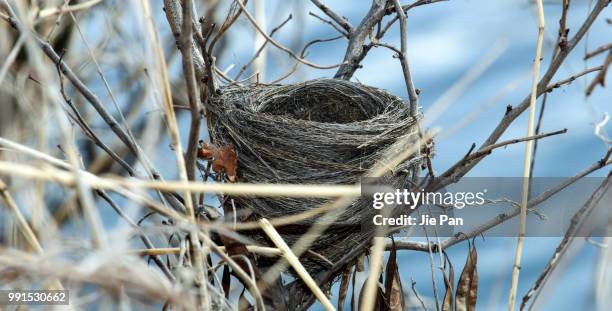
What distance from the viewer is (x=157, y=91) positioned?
5.19 feet

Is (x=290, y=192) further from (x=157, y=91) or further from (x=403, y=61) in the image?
(x=403, y=61)

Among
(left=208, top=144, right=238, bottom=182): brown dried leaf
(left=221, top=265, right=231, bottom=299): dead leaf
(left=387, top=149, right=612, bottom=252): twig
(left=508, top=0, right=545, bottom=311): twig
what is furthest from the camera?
(left=208, top=144, right=238, bottom=182): brown dried leaf

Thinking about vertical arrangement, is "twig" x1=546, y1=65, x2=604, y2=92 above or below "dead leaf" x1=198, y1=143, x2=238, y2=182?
below

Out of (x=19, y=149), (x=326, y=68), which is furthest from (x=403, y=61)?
(x=19, y=149)

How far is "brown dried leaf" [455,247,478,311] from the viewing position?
260 centimetres

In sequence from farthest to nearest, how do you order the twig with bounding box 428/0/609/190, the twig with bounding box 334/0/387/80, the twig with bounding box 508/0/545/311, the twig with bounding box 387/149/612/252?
the twig with bounding box 334/0/387/80 → the twig with bounding box 387/149/612/252 → the twig with bounding box 428/0/609/190 → the twig with bounding box 508/0/545/311

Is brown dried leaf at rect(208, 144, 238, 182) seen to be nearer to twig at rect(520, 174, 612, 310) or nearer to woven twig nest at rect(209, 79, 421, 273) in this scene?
woven twig nest at rect(209, 79, 421, 273)

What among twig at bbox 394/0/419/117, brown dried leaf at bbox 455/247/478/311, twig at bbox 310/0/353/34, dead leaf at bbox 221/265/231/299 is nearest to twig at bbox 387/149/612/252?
brown dried leaf at bbox 455/247/478/311

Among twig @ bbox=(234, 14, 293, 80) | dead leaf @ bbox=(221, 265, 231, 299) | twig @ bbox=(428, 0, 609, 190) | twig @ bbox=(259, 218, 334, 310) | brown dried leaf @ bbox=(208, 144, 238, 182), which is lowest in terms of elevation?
twig @ bbox=(259, 218, 334, 310)

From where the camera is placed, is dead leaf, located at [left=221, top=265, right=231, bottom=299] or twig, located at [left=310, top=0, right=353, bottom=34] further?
twig, located at [left=310, top=0, right=353, bottom=34]

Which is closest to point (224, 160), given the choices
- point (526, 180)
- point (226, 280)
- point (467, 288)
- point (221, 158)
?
point (221, 158)

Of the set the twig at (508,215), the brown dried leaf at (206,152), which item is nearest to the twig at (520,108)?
the twig at (508,215)

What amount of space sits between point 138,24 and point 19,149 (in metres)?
0.34

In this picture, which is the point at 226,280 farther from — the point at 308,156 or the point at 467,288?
the point at 467,288
